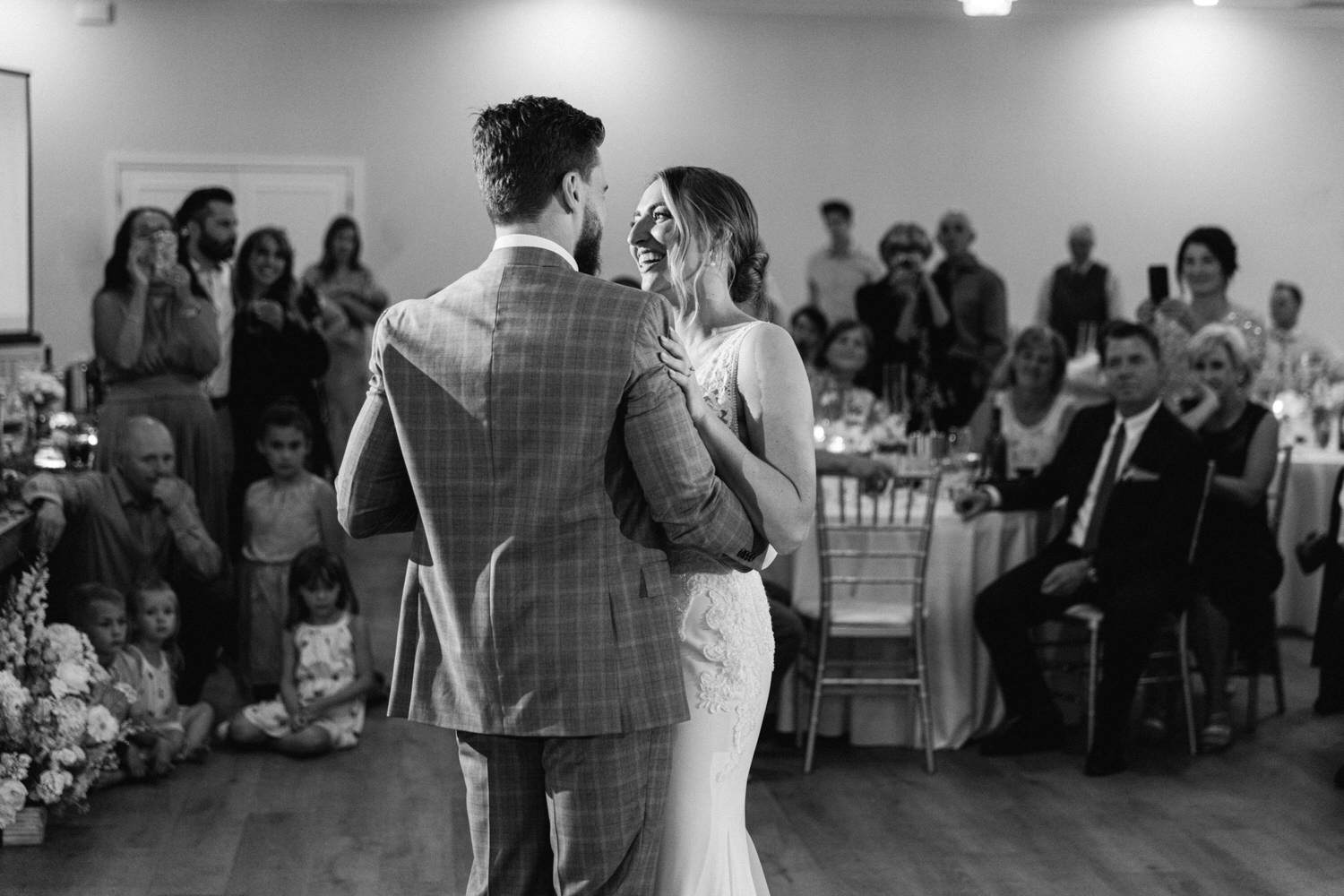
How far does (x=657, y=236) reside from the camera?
233cm

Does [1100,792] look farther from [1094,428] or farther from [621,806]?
[621,806]

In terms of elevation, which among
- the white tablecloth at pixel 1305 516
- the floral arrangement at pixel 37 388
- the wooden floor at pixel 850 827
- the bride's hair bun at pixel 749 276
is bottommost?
the wooden floor at pixel 850 827

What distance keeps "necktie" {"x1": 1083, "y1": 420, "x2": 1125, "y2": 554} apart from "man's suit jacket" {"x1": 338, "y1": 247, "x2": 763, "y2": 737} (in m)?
3.08

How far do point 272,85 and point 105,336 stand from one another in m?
5.51

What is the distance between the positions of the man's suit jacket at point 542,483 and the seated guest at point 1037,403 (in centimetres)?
365

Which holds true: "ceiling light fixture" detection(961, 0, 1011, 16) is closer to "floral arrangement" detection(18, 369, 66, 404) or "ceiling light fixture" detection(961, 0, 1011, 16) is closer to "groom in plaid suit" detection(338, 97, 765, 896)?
"floral arrangement" detection(18, 369, 66, 404)

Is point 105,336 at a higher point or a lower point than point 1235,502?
higher

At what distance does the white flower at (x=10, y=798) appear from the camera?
3699mm

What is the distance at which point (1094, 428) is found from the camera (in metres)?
4.90

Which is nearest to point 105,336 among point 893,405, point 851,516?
point 851,516

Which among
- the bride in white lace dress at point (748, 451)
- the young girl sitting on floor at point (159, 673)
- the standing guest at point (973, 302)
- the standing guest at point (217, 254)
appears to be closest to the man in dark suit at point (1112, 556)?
the young girl sitting on floor at point (159, 673)

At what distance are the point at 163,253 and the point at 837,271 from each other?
231 inches

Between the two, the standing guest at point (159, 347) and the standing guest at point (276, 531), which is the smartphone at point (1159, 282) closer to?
the standing guest at point (276, 531)

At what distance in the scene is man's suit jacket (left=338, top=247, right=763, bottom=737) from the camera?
1.82m
